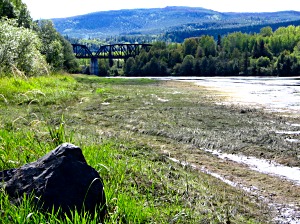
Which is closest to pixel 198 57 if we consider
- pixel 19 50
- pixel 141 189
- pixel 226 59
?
pixel 226 59

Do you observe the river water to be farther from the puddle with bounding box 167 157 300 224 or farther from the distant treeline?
the distant treeline

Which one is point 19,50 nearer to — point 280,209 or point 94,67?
Answer: point 280,209

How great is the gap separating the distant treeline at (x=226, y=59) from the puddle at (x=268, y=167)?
340 ft

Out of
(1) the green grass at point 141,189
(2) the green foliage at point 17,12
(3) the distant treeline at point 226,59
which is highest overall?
(2) the green foliage at point 17,12

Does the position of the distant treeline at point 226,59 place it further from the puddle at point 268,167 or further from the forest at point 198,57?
the puddle at point 268,167

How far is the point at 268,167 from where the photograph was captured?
41.1 feet

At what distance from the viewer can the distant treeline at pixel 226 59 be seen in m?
118

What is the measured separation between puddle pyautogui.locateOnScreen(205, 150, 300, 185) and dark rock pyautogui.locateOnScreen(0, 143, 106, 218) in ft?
21.9

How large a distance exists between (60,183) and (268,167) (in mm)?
8165

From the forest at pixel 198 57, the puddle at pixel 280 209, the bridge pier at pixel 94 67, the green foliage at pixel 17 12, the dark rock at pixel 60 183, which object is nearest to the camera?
the dark rock at pixel 60 183

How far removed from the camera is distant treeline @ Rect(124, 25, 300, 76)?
386 feet

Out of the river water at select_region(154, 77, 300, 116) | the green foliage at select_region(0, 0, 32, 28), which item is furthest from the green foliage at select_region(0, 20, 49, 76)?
the green foliage at select_region(0, 0, 32, 28)

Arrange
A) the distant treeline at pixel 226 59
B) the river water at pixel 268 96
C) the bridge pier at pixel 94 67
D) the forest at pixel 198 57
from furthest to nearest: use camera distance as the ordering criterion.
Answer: the bridge pier at pixel 94 67 → the distant treeline at pixel 226 59 → the forest at pixel 198 57 → the river water at pixel 268 96

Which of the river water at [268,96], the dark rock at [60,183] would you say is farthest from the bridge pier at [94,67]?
the dark rock at [60,183]
